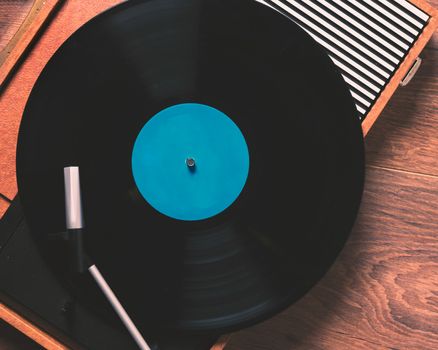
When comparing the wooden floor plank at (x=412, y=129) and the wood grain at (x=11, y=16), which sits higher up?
the wood grain at (x=11, y=16)

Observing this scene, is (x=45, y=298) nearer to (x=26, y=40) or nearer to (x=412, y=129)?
(x=26, y=40)

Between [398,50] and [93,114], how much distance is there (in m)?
0.47

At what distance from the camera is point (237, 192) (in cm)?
81

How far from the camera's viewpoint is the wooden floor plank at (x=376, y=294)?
1.05 meters

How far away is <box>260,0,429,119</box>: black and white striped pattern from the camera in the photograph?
0.79m

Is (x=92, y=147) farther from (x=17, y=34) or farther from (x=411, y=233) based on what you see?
(x=411, y=233)

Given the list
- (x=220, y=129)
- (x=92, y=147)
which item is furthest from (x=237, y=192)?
(x=92, y=147)

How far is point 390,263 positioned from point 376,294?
0.22ft

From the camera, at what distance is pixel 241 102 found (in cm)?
77

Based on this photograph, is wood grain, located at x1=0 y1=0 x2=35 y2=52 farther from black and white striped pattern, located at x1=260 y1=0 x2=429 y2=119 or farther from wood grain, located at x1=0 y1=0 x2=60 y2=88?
black and white striped pattern, located at x1=260 y1=0 x2=429 y2=119

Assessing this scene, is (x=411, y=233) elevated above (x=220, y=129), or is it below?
below

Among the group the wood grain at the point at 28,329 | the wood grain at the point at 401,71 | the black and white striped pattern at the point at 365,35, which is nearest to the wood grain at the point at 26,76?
the wood grain at the point at 28,329

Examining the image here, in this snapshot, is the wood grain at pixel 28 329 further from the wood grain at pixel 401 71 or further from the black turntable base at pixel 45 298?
the wood grain at pixel 401 71

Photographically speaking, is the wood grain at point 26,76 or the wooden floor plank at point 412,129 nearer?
the wood grain at point 26,76
